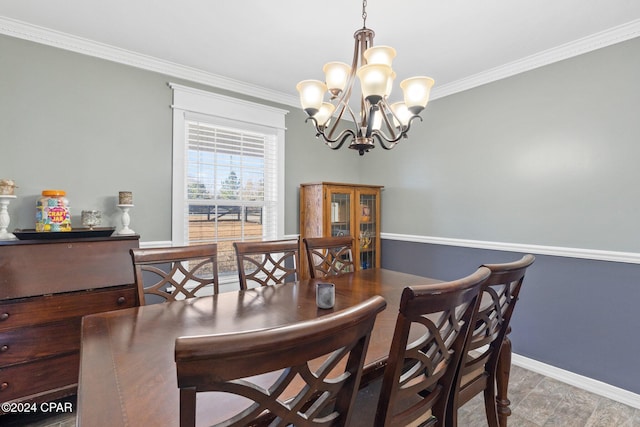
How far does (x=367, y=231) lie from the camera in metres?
3.73

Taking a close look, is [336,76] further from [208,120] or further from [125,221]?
[125,221]

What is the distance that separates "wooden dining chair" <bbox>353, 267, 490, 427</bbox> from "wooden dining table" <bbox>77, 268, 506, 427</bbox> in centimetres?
12

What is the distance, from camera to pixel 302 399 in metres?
0.67

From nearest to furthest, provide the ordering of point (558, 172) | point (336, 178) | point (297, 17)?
point (297, 17) → point (558, 172) → point (336, 178)

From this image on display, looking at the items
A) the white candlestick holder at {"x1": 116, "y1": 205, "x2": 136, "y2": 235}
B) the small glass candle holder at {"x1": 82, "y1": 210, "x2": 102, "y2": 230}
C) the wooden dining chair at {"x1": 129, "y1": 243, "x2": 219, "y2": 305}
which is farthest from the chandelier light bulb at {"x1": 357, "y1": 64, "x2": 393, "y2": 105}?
the small glass candle holder at {"x1": 82, "y1": 210, "x2": 102, "y2": 230}

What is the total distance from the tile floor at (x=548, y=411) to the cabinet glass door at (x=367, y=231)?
179 centimetres

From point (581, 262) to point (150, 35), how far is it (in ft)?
12.1

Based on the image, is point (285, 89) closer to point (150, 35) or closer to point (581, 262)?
point (150, 35)

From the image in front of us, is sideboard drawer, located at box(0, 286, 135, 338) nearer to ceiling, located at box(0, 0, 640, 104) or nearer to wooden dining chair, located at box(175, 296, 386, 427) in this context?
wooden dining chair, located at box(175, 296, 386, 427)

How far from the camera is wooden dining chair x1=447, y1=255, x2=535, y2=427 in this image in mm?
1242

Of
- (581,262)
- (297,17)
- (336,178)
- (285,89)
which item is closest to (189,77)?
(285,89)

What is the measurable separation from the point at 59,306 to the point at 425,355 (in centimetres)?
221

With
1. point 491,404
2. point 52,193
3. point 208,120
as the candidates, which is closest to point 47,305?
point 52,193

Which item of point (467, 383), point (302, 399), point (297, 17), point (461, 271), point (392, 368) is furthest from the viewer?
point (461, 271)
